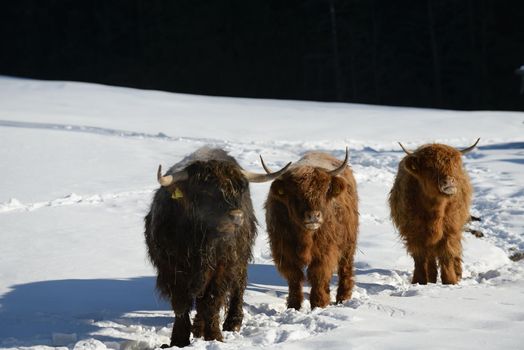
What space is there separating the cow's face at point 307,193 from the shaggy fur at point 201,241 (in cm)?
55

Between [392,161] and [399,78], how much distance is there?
854 inches

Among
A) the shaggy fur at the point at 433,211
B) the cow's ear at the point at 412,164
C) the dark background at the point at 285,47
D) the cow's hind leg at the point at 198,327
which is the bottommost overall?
the cow's hind leg at the point at 198,327

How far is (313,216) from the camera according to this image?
6.25 metres

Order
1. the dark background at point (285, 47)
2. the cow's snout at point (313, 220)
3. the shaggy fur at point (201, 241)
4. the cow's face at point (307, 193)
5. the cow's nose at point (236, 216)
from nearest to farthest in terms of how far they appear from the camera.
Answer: the cow's nose at point (236, 216) → the shaggy fur at point (201, 241) → the cow's snout at point (313, 220) → the cow's face at point (307, 193) → the dark background at point (285, 47)

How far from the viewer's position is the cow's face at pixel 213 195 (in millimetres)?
5625

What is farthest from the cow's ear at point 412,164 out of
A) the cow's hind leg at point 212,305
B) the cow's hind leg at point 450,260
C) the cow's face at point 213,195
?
the cow's hind leg at point 212,305

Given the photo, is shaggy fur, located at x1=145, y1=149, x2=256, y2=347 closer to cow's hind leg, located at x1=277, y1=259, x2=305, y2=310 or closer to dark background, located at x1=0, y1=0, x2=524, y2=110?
cow's hind leg, located at x1=277, y1=259, x2=305, y2=310

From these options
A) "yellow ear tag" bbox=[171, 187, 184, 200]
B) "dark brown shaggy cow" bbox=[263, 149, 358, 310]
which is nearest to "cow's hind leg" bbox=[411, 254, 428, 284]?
"dark brown shaggy cow" bbox=[263, 149, 358, 310]

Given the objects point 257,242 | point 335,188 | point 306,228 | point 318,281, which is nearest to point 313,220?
point 306,228

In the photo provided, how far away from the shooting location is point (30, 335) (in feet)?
19.5

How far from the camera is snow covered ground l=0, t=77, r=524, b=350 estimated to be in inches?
213

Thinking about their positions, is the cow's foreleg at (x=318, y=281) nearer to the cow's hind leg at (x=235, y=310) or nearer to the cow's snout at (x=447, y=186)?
the cow's hind leg at (x=235, y=310)

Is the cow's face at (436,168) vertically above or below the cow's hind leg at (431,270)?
above

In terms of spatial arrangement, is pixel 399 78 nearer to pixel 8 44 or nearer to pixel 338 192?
pixel 8 44
